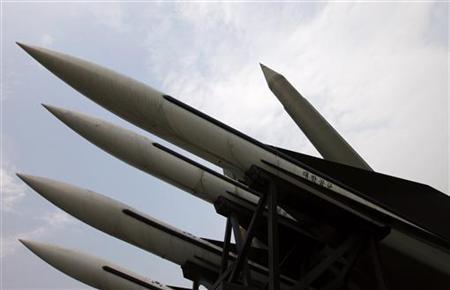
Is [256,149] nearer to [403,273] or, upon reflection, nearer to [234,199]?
[234,199]

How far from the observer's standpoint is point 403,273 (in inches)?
267

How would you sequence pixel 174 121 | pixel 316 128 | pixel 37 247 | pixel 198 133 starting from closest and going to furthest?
pixel 174 121 → pixel 198 133 → pixel 316 128 → pixel 37 247

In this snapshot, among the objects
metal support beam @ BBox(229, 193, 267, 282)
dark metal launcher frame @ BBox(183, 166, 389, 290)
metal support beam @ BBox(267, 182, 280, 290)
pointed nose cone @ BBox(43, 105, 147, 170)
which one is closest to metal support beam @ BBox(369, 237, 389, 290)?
dark metal launcher frame @ BBox(183, 166, 389, 290)

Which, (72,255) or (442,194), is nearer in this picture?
(442,194)

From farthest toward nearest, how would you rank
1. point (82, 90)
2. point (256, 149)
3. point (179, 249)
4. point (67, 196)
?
1. point (179, 249)
2. point (67, 196)
3. point (256, 149)
4. point (82, 90)

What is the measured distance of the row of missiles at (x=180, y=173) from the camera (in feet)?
18.8

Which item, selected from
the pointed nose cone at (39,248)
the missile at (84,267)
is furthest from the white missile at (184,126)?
the pointed nose cone at (39,248)

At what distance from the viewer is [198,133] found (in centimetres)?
600

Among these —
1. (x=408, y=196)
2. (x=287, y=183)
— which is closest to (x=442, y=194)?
(x=408, y=196)

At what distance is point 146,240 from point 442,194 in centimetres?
451

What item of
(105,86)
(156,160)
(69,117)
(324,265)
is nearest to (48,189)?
(69,117)

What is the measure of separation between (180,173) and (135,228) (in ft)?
3.75

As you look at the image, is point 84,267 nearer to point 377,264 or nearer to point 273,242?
point 273,242

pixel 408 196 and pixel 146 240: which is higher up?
pixel 408 196
